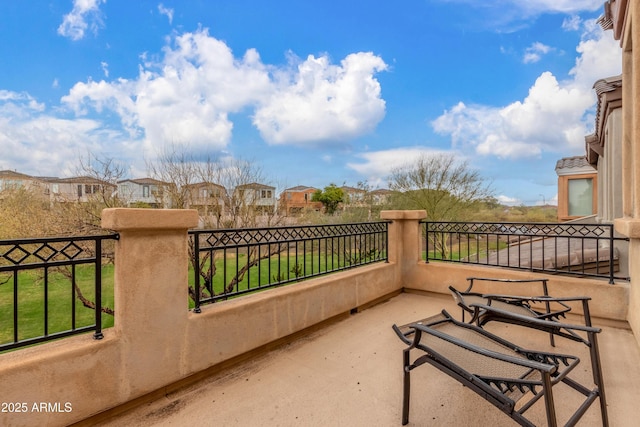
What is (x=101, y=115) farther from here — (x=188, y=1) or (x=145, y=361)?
(x=145, y=361)

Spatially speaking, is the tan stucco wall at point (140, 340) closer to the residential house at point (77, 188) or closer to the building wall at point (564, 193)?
the residential house at point (77, 188)

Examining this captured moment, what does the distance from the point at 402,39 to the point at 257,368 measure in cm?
1223

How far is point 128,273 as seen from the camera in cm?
210

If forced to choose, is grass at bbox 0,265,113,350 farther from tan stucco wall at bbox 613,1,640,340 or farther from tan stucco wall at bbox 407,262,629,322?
tan stucco wall at bbox 613,1,640,340

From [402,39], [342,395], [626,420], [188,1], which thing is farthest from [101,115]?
[626,420]

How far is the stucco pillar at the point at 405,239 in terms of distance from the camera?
489 cm

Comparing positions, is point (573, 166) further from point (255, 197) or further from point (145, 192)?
point (145, 192)

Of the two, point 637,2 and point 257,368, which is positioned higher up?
point 637,2

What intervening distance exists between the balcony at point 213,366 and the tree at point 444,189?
318 inches

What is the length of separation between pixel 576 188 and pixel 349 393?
1471 centimetres

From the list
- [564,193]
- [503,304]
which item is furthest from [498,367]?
[564,193]

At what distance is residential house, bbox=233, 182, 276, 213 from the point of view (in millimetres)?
8742

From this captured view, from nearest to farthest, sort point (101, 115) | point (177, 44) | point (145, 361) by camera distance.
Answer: point (145, 361)
point (177, 44)
point (101, 115)

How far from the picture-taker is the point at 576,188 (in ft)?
42.3
